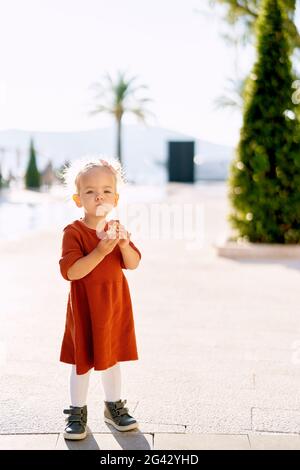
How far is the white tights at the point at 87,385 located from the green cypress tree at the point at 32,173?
28969mm

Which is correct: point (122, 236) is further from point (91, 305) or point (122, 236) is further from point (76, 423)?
point (76, 423)

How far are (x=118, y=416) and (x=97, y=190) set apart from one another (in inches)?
43.8

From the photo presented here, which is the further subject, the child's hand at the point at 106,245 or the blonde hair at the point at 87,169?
the blonde hair at the point at 87,169

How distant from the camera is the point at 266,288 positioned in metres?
6.82

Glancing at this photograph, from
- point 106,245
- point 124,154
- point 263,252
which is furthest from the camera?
point 124,154

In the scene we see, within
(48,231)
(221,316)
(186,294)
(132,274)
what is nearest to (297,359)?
(221,316)

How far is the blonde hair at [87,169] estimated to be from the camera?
2.85 metres

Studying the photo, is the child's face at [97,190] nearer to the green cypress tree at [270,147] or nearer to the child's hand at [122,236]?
the child's hand at [122,236]

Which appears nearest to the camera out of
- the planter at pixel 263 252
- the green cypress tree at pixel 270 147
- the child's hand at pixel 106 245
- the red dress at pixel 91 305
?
the child's hand at pixel 106 245

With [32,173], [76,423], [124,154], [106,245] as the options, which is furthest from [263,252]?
[124,154]

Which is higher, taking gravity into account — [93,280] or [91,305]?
[93,280]

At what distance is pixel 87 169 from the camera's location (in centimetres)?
283

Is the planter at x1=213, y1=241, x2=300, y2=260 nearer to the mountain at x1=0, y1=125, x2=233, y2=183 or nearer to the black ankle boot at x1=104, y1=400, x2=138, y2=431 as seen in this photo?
the black ankle boot at x1=104, y1=400, x2=138, y2=431

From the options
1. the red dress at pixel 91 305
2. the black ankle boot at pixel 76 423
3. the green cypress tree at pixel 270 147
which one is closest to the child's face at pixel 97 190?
the red dress at pixel 91 305
